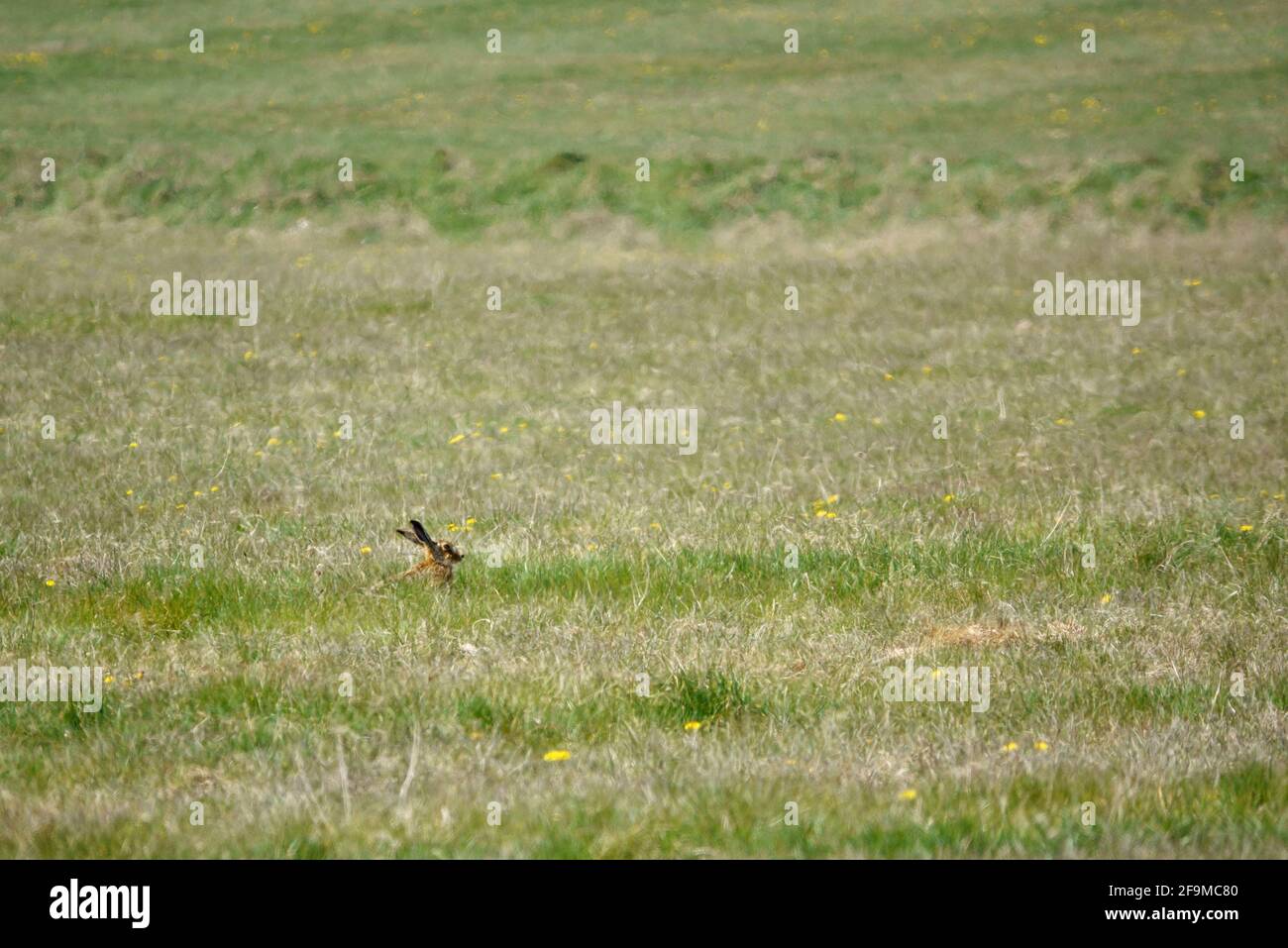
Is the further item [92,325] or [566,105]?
[566,105]

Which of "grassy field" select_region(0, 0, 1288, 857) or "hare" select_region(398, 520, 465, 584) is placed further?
"hare" select_region(398, 520, 465, 584)

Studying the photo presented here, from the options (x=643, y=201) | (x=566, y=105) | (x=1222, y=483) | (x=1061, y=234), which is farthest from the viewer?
(x=566, y=105)

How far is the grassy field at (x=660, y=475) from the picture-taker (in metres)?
5.02

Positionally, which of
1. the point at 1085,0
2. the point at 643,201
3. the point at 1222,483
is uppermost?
the point at 1085,0

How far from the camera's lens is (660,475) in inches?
442

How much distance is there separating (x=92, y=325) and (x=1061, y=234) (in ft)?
49.6

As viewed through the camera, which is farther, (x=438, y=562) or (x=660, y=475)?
(x=660, y=475)

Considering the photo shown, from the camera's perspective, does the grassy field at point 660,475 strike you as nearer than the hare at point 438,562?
Yes

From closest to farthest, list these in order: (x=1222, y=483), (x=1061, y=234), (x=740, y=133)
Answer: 1. (x=1222, y=483)
2. (x=1061, y=234)
3. (x=740, y=133)

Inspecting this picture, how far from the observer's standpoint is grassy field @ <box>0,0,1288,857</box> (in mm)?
5016

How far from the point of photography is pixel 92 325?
720 inches

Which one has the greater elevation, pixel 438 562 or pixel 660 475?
pixel 438 562

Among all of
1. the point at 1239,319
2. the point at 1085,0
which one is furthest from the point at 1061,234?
the point at 1085,0
